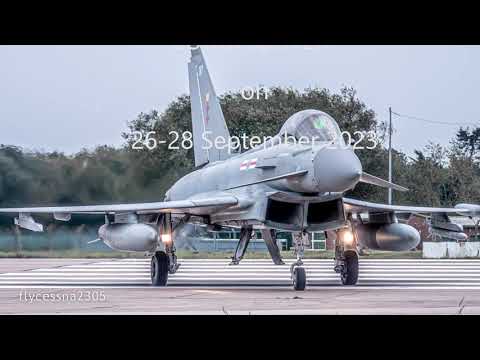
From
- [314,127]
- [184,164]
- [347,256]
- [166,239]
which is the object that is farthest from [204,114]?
[314,127]

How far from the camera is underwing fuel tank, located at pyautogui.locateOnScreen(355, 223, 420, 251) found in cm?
1597

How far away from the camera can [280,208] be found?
14531 mm

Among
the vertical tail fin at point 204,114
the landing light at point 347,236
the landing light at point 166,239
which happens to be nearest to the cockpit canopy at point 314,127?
the landing light at point 347,236

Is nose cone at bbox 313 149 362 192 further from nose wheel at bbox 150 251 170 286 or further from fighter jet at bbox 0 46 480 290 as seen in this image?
nose wheel at bbox 150 251 170 286

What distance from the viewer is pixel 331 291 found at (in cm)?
1394

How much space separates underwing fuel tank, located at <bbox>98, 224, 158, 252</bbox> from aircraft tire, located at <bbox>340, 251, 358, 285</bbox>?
2.88 meters

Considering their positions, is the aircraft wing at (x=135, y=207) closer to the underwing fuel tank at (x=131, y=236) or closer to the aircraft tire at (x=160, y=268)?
the underwing fuel tank at (x=131, y=236)

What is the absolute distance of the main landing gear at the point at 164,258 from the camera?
16078mm

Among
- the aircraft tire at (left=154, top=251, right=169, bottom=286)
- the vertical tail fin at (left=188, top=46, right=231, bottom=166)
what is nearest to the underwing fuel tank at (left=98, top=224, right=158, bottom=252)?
the aircraft tire at (left=154, top=251, right=169, bottom=286)
